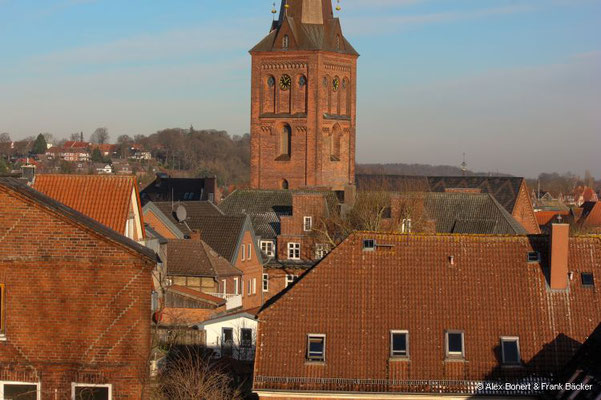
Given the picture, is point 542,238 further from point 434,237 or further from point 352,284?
point 352,284

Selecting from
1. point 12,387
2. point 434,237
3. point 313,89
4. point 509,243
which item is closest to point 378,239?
point 434,237

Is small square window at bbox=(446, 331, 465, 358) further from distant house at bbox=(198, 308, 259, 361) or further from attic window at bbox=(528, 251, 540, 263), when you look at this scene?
distant house at bbox=(198, 308, 259, 361)

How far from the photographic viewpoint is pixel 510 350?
82.6ft

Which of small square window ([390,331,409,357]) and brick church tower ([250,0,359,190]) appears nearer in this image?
small square window ([390,331,409,357])

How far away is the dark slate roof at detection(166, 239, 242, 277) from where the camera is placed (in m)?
46.1

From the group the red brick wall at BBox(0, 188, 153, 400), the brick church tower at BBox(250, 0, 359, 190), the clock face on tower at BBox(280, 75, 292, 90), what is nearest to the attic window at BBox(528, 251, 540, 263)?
the red brick wall at BBox(0, 188, 153, 400)

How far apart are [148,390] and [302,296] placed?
6682mm

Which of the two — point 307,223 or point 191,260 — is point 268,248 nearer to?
point 307,223

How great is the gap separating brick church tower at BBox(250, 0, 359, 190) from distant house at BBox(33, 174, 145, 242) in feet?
174

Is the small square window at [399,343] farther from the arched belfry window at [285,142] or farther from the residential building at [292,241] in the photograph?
the arched belfry window at [285,142]

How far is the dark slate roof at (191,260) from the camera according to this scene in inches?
1816

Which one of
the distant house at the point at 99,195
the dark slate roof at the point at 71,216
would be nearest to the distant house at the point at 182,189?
the distant house at the point at 99,195

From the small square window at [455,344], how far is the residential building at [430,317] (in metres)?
0.03

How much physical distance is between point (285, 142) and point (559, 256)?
60.4 metres
